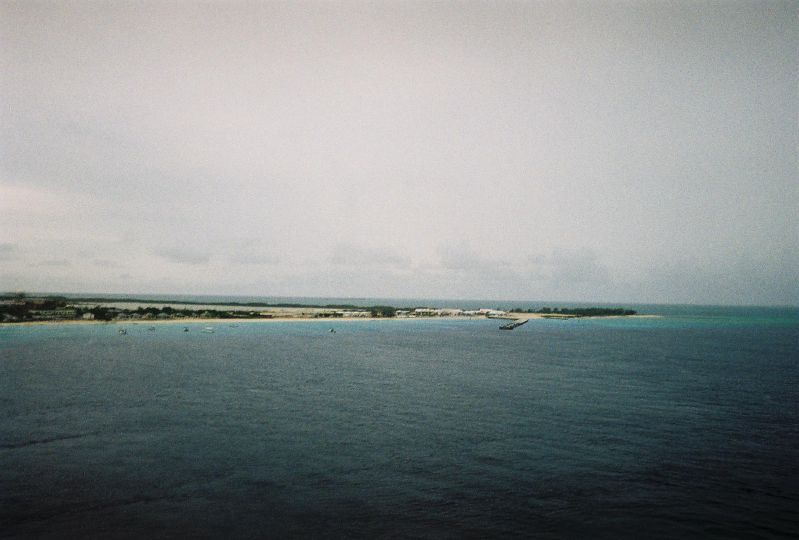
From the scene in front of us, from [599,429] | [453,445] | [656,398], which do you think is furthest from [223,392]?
[656,398]

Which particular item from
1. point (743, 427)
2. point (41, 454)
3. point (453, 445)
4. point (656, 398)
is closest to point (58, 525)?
point (41, 454)

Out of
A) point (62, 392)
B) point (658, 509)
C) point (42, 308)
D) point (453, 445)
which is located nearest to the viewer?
point (658, 509)

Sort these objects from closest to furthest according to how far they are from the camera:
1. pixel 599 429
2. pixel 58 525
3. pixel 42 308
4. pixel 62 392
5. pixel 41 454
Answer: pixel 58 525, pixel 41 454, pixel 599 429, pixel 62 392, pixel 42 308

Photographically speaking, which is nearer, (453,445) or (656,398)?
(453,445)

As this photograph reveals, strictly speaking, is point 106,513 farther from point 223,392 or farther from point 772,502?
point 772,502

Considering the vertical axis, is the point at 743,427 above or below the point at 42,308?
below

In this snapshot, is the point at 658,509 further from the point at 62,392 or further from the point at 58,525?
the point at 62,392
